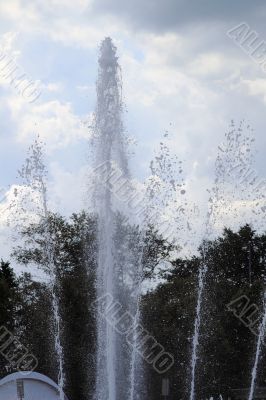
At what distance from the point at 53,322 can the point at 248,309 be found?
13.1 meters

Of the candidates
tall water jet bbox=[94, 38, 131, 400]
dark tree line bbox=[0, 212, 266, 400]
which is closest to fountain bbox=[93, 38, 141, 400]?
tall water jet bbox=[94, 38, 131, 400]

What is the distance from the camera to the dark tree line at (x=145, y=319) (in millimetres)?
45031

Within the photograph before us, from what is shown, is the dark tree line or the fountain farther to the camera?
the dark tree line

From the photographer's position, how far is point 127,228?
3269 centimetres

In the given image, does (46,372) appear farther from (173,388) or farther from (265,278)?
(265,278)

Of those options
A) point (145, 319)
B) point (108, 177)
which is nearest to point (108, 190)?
point (108, 177)

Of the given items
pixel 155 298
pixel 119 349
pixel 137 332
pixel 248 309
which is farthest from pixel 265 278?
pixel 119 349

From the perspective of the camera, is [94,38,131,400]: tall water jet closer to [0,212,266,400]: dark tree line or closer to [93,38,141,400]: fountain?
[93,38,141,400]: fountain

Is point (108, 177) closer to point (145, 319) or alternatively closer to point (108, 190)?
point (108, 190)

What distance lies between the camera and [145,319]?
151ft

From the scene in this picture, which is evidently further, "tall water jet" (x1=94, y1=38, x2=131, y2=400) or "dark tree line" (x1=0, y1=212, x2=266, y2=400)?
"dark tree line" (x1=0, y1=212, x2=266, y2=400)

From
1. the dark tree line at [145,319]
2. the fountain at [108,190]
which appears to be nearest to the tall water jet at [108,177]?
the fountain at [108,190]

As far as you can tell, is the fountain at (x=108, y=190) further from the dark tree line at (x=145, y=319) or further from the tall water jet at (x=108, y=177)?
the dark tree line at (x=145, y=319)

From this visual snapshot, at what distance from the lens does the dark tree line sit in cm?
4503
